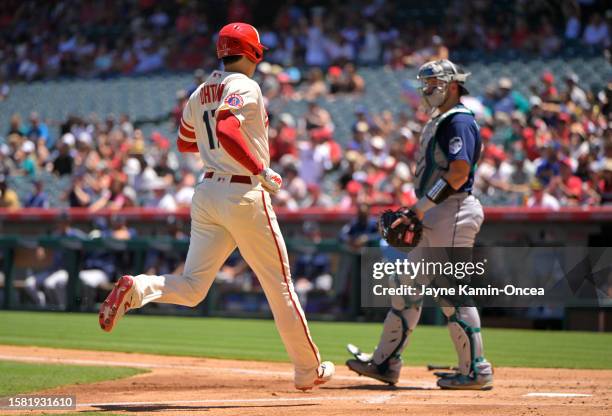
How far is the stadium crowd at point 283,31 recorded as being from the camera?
62.1 ft

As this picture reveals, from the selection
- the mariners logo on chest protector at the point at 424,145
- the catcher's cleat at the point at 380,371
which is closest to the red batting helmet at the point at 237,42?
the mariners logo on chest protector at the point at 424,145

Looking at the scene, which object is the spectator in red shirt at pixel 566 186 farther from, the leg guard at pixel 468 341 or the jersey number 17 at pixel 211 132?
the jersey number 17 at pixel 211 132

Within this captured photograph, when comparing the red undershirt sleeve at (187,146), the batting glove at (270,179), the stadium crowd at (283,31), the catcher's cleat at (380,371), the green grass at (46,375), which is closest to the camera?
the batting glove at (270,179)

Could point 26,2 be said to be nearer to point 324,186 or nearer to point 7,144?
point 7,144

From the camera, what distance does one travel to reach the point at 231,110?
549 centimetres

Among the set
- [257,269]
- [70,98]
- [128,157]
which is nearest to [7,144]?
[70,98]

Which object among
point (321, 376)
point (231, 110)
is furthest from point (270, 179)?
point (321, 376)

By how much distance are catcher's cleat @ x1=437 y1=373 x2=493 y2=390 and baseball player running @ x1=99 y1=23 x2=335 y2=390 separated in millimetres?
1009

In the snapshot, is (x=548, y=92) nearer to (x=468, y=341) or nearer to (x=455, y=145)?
(x=455, y=145)

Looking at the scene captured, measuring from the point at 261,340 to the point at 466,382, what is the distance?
4.46 metres

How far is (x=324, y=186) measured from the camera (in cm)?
1622

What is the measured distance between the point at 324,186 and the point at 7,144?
7960 millimetres

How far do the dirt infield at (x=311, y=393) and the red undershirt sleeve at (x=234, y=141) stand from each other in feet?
4.31

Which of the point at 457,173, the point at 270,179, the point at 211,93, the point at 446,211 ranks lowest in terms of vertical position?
the point at 446,211
